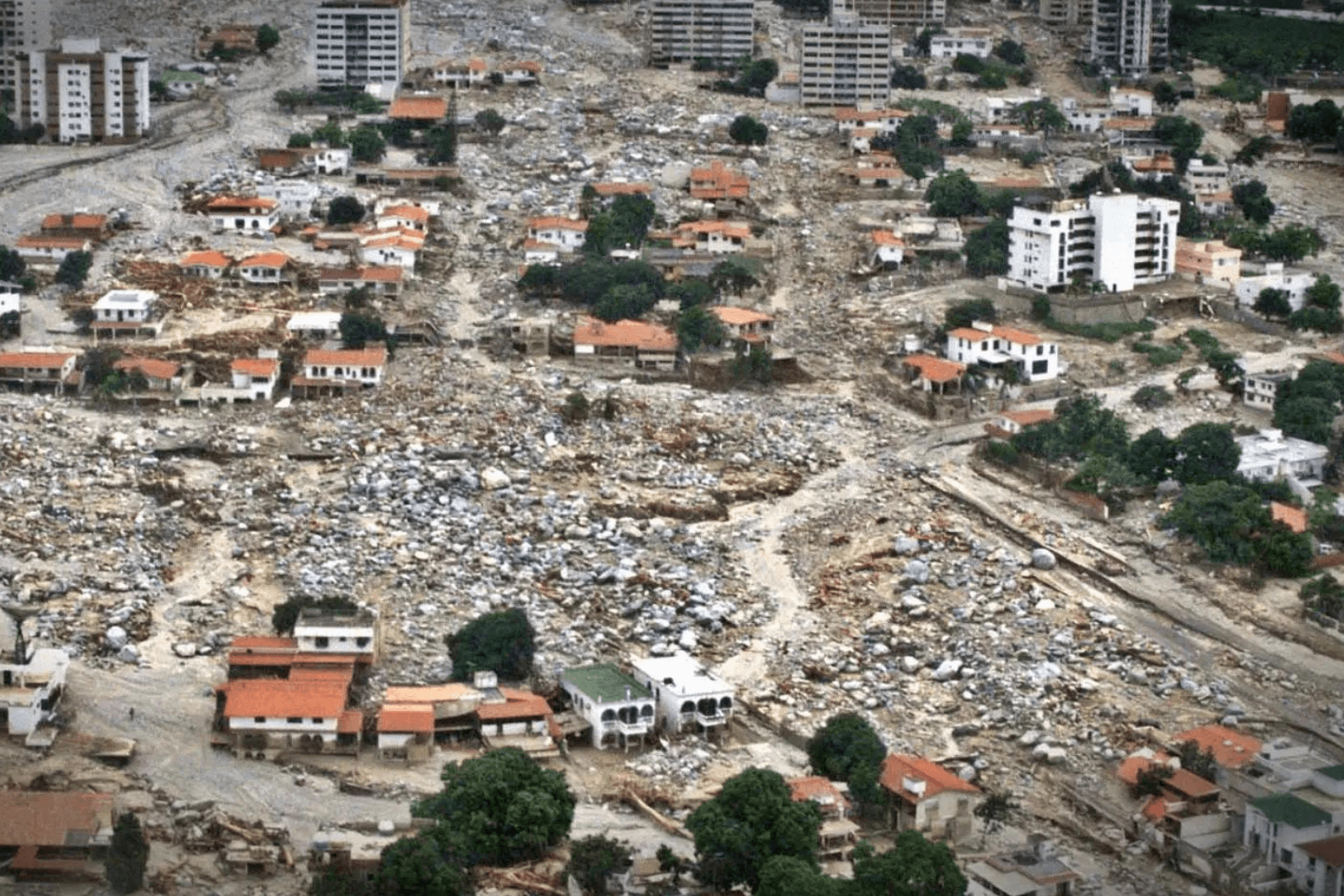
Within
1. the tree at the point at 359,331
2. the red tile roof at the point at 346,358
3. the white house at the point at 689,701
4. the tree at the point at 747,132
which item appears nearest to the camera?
the white house at the point at 689,701

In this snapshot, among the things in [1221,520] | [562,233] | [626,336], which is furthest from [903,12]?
[1221,520]

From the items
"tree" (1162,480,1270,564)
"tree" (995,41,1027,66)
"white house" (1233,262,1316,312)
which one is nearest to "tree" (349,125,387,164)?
"white house" (1233,262,1316,312)

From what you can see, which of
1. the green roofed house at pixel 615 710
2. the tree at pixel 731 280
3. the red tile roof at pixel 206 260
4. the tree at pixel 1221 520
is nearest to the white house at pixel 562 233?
the tree at pixel 731 280

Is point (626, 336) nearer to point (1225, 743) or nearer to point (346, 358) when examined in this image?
point (346, 358)

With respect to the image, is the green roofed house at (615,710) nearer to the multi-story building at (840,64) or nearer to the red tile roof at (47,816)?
the red tile roof at (47,816)

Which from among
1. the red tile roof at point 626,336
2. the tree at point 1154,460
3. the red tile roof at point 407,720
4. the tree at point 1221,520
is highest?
the red tile roof at point 626,336

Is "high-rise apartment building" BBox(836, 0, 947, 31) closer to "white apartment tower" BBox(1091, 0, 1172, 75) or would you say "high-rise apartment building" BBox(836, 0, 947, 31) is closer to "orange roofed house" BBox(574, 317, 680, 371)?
"white apartment tower" BBox(1091, 0, 1172, 75)

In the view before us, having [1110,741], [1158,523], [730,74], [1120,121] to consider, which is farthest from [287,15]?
[1110,741]
